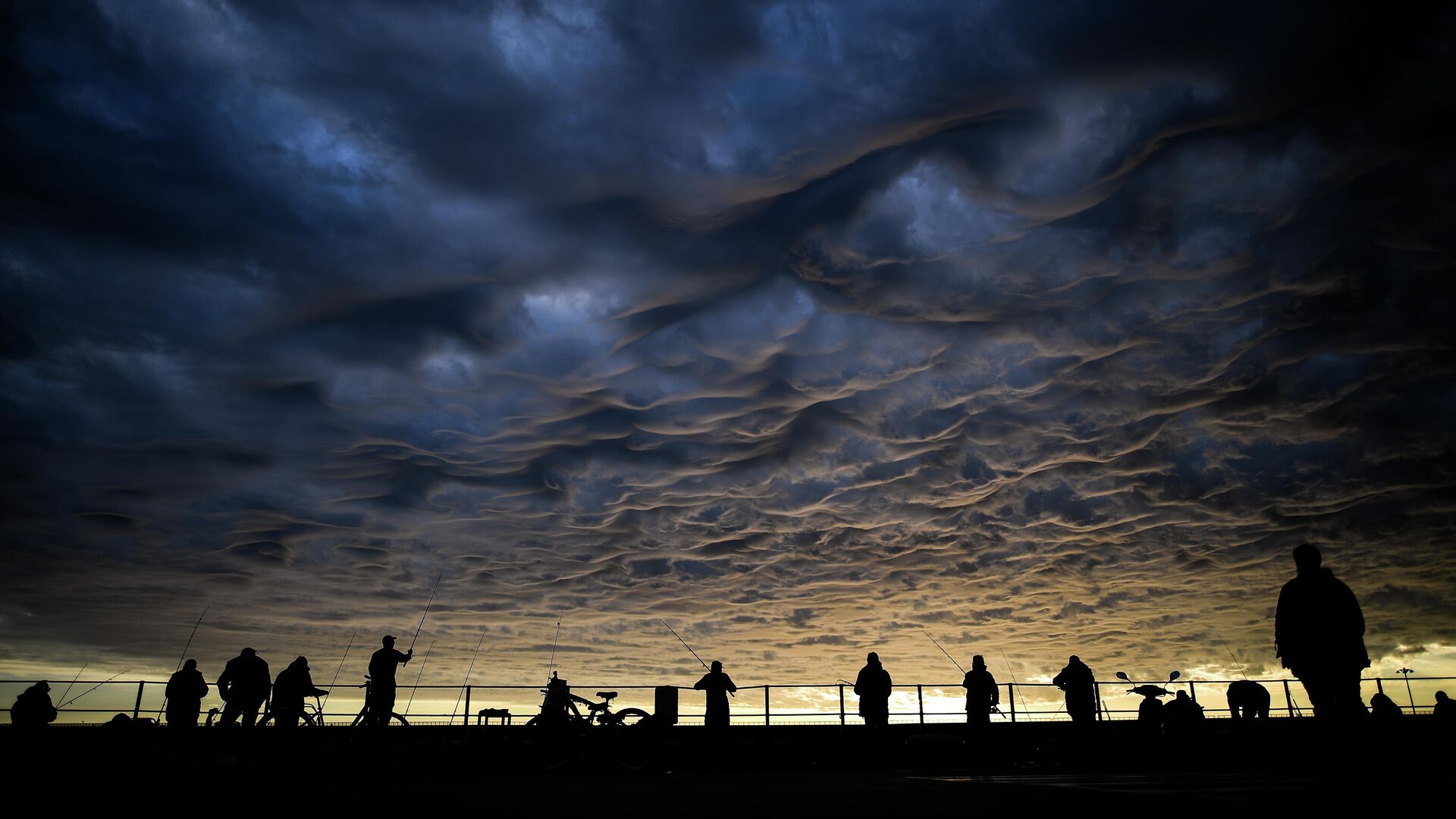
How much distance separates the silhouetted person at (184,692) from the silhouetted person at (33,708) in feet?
9.41

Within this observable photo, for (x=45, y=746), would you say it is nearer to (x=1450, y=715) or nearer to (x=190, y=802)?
(x=190, y=802)

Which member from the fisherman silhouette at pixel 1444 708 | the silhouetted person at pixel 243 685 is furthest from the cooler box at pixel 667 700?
the fisherman silhouette at pixel 1444 708

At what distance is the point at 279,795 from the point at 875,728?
10887 mm

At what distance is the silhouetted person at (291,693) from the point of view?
1412 centimetres

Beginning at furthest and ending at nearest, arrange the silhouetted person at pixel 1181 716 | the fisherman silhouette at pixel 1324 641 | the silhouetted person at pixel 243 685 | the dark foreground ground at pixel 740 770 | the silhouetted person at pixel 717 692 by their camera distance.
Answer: the silhouetted person at pixel 717 692
the silhouetted person at pixel 1181 716
the silhouetted person at pixel 243 685
the fisherman silhouette at pixel 1324 641
the dark foreground ground at pixel 740 770

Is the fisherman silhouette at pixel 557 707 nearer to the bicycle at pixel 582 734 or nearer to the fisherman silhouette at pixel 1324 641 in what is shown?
the bicycle at pixel 582 734

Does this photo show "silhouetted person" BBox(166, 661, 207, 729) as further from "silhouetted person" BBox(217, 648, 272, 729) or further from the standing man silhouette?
the standing man silhouette

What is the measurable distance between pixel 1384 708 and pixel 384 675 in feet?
54.7

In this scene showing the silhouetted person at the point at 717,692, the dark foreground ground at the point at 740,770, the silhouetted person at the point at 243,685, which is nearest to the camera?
the dark foreground ground at the point at 740,770

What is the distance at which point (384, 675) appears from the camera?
14.2 metres

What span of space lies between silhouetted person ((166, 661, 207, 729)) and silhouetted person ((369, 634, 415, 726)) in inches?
109

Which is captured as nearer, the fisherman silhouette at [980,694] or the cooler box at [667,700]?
the fisherman silhouette at [980,694]

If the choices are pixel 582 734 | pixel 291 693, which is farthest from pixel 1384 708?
pixel 291 693

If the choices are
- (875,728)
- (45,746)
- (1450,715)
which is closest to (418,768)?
(45,746)
